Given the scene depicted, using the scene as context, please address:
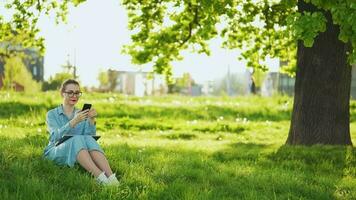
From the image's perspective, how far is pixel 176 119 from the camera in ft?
64.6

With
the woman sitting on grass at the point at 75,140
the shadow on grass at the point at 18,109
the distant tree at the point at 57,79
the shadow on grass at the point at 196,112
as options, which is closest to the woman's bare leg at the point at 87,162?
the woman sitting on grass at the point at 75,140

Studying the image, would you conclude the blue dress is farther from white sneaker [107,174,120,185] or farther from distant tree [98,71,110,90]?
distant tree [98,71,110,90]

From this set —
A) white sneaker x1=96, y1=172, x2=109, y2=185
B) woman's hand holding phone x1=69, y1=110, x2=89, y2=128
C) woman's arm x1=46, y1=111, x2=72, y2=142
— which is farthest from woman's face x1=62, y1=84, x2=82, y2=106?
white sneaker x1=96, y1=172, x2=109, y2=185

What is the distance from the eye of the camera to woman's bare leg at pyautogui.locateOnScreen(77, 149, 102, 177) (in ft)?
23.6

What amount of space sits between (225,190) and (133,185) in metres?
1.23

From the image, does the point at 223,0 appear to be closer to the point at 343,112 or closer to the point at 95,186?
the point at 343,112

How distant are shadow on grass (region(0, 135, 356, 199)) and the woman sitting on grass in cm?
16

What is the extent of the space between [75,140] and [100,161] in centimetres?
42

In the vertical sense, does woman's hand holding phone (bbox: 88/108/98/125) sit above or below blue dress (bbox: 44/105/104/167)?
above

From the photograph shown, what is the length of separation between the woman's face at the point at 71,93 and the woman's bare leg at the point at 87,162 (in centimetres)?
86

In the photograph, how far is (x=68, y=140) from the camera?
24.5 ft

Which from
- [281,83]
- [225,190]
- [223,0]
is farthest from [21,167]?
[281,83]

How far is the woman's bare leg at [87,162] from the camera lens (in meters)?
7.20

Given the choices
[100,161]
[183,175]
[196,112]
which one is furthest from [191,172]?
[196,112]
